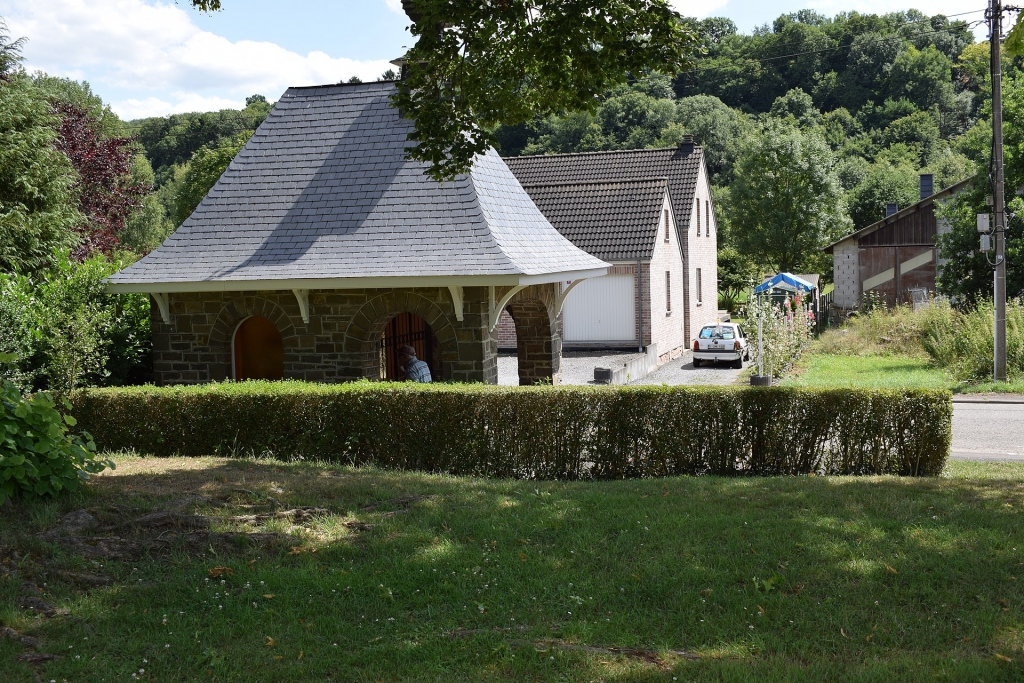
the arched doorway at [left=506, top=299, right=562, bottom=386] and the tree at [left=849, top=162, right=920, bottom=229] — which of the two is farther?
the tree at [left=849, top=162, right=920, bottom=229]

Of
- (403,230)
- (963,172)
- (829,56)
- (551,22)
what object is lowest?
(403,230)

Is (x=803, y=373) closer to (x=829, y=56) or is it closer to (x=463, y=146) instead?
(x=463, y=146)

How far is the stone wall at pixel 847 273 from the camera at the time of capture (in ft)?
135

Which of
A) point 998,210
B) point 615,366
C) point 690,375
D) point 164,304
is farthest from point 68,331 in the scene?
point 998,210

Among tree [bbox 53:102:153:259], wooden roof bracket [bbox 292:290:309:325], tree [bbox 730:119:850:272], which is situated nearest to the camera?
wooden roof bracket [bbox 292:290:309:325]

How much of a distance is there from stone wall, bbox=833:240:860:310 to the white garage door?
15166 mm

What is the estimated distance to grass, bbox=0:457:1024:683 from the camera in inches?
201

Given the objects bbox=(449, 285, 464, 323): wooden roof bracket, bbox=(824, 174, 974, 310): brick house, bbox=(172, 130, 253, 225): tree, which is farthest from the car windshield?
bbox=(172, 130, 253, 225): tree

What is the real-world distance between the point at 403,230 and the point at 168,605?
29.0ft

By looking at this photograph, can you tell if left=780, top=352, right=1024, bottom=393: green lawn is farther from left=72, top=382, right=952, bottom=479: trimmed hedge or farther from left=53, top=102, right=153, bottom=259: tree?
left=53, top=102, right=153, bottom=259: tree

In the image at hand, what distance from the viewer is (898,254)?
130 feet

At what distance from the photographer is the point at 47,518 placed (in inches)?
267

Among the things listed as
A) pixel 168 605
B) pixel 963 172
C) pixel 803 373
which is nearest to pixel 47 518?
pixel 168 605

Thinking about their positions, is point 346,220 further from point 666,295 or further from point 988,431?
point 666,295
